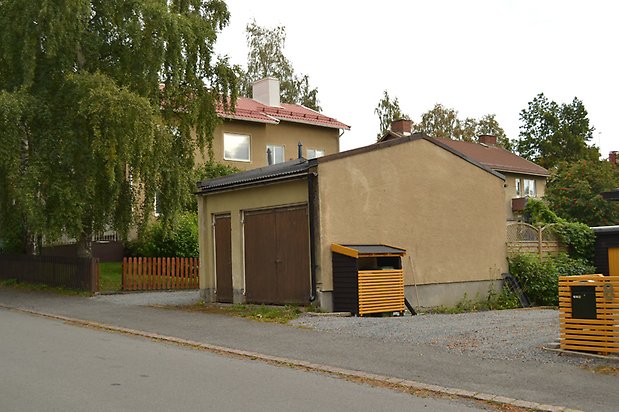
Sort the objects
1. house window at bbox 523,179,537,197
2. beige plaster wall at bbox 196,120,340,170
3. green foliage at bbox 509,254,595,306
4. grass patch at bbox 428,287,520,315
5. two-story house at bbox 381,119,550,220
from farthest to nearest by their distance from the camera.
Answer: house window at bbox 523,179,537,197, two-story house at bbox 381,119,550,220, beige plaster wall at bbox 196,120,340,170, green foliage at bbox 509,254,595,306, grass patch at bbox 428,287,520,315

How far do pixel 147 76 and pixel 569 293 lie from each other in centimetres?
1703

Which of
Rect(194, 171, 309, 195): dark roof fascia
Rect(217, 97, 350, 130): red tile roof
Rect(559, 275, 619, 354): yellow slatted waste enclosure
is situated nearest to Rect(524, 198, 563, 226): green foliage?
Rect(217, 97, 350, 130): red tile roof

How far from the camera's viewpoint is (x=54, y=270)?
25094 mm

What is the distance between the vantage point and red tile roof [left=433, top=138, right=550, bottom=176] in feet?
152

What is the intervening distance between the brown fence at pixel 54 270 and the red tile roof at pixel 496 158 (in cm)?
2818

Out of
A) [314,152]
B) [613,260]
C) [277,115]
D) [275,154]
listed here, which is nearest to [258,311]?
[613,260]

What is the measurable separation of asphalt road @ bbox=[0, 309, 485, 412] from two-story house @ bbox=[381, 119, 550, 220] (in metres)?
34.7

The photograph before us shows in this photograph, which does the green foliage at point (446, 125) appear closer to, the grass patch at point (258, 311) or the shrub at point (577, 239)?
the shrub at point (577, 239)

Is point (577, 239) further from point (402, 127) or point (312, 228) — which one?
point (402, 127)

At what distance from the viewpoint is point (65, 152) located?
72.7 ft

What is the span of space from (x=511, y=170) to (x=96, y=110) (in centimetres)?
3214

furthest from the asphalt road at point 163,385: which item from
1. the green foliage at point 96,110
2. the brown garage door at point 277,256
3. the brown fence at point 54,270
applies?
the brown fence at point 54,270

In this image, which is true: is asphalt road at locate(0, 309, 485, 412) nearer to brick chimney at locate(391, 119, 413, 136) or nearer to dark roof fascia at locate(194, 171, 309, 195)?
dark roof fascia at locate(194, 171, 309, 195)

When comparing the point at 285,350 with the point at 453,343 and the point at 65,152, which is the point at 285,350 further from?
the point at 65,152
